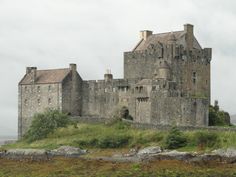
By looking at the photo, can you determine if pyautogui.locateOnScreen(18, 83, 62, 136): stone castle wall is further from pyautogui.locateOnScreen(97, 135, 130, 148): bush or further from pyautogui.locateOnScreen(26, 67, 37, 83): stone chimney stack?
pyautogui.locateOnScreen(97, 135, 130, 148): bush

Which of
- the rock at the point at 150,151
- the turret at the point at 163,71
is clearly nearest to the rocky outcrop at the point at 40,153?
the rock at the point at 150,151

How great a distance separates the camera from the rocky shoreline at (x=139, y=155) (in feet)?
224

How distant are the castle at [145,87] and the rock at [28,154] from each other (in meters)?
16.3

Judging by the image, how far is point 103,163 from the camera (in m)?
69.6

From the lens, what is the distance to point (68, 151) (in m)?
83.9

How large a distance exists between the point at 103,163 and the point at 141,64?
34.0 meters

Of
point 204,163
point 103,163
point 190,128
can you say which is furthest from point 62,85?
point 204,163

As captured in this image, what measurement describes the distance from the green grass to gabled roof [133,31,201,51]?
1551 centimetres

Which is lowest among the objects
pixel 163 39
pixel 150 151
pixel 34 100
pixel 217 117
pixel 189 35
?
pixel 150 151

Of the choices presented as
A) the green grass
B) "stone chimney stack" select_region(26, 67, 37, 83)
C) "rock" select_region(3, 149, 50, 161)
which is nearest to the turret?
the green grass

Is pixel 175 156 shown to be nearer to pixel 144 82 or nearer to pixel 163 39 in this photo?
pixel 144 82

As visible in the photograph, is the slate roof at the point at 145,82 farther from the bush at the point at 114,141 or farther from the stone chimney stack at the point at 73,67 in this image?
the stone chimney stack at the point at 73,67

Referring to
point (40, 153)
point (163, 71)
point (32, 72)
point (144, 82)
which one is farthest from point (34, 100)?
point (40, 153)

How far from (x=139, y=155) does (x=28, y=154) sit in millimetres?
14909
